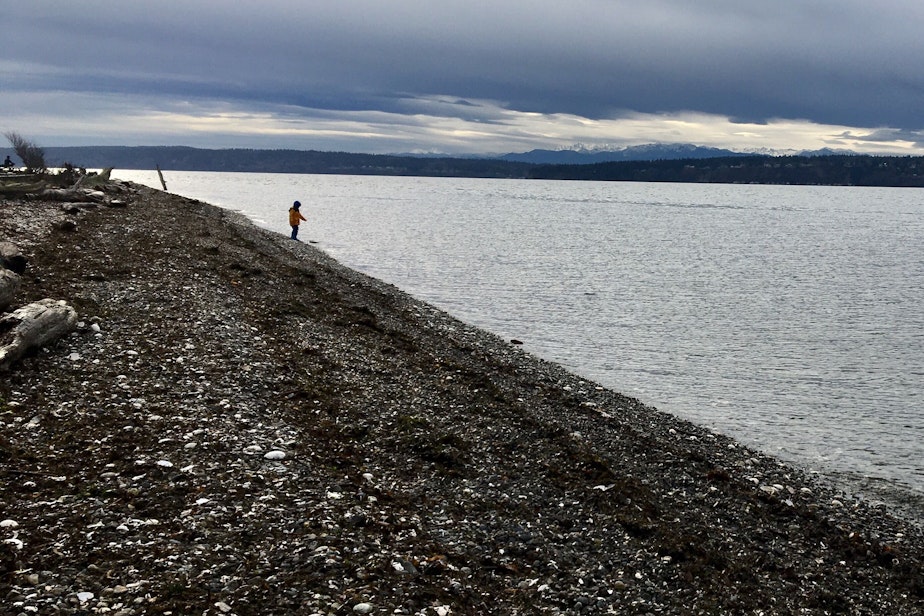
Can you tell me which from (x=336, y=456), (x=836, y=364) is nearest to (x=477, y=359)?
(x=336, y=456)

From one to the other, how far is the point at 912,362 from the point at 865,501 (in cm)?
1720

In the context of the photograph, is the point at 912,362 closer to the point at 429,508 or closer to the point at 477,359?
the point at 477,359

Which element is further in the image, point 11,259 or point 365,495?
point 11,259

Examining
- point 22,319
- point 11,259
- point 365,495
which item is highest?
point 11,259

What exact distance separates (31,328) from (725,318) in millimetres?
33513

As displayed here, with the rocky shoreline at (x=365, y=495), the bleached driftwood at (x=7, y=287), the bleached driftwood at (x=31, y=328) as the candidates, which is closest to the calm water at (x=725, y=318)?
the rocky shoreline at (x=365, y=495)

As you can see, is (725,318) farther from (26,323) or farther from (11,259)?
(26,323)

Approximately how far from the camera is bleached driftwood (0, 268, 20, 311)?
17.6 meters

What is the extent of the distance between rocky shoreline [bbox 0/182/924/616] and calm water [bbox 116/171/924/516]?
329 cm

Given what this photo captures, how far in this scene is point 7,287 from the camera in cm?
1778

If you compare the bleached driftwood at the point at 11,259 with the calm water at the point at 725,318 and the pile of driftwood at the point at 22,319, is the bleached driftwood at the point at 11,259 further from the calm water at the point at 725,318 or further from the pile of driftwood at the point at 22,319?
the calm water at the point at 725,318

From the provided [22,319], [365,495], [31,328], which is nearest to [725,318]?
[365,495]

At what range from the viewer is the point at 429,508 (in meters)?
12.2

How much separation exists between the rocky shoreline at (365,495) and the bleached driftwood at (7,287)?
168 cm
